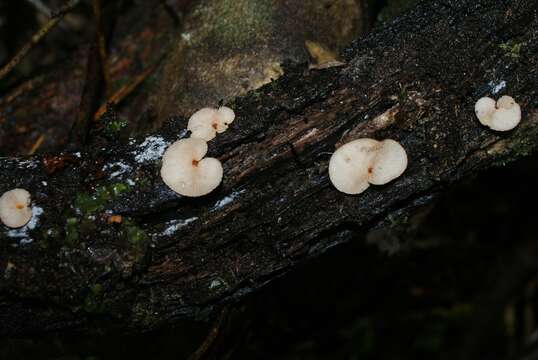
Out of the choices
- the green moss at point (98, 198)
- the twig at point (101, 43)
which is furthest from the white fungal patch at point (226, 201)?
the twig at point (101, 43)

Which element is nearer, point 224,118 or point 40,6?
point 224,118

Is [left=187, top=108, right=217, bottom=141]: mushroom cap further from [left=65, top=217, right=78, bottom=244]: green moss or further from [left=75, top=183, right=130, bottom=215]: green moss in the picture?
[left=65, top=217, right=78, bottom=244]: green moss

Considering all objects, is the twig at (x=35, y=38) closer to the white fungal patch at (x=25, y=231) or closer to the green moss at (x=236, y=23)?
the green moss at (x=236, y=23)

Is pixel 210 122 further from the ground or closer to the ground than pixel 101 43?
closer to the ground

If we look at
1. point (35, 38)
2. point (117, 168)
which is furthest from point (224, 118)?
point (35, 38)

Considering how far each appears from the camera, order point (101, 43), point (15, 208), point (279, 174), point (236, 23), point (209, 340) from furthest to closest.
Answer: point (101, 43) < point (236, 23) < point (209, 340) < point (279, 174) < point (15, 208)

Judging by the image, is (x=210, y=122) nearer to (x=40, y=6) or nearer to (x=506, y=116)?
(x=506, y=116)

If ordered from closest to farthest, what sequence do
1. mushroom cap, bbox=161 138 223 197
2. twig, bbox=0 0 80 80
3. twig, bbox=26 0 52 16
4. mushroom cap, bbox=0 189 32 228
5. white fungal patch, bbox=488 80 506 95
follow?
mushroom cap, bbox=0 189 32 228 → mushroom cap, bbox=161 138 223 197 → white fungal patch, bbox=488 80 506 95 → twig, bbox=0 0 80 80 → twig, bbox=26 0 52 16

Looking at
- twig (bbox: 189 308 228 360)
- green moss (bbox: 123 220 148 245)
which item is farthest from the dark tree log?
twig (bbox: 189 308 228 360)
